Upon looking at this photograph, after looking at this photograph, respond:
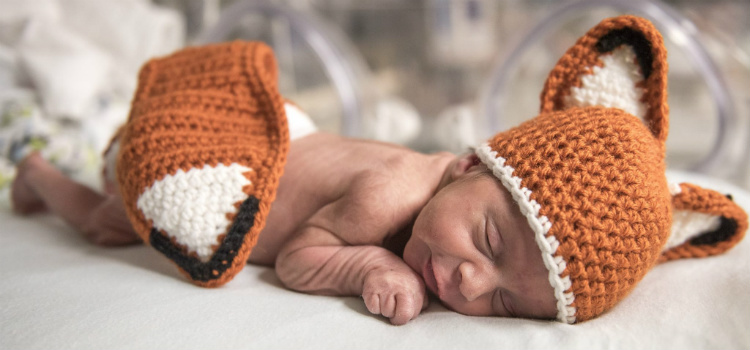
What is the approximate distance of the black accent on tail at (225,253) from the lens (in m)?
0.89

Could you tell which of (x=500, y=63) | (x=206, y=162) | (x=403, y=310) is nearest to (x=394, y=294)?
(x=403, y=310)

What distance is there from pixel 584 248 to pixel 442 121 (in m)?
1.49

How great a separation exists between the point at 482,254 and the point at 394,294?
141 millimetres

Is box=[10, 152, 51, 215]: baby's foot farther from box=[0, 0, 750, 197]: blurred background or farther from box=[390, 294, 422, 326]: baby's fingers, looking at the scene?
box=[390, 294, 422, 326]: baby's fingers

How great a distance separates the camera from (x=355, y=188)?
3.20 feet

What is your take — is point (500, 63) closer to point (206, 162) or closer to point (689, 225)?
point (689, 225)

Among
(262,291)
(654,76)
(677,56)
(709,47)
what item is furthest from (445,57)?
(262,291)

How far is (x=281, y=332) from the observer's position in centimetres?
74

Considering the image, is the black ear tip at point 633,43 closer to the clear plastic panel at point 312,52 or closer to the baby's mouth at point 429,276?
the baby's mouth at point 429,276

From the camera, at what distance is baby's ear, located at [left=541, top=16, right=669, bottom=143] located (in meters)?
0.92

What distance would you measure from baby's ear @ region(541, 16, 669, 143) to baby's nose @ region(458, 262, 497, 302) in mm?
372

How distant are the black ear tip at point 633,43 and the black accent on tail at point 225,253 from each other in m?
0.67

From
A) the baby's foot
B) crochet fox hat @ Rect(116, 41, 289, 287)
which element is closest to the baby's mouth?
crochet fox hat @ Rect(116, 41, 289, 287)

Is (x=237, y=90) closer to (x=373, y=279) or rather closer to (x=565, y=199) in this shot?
(x=373, y=279)
